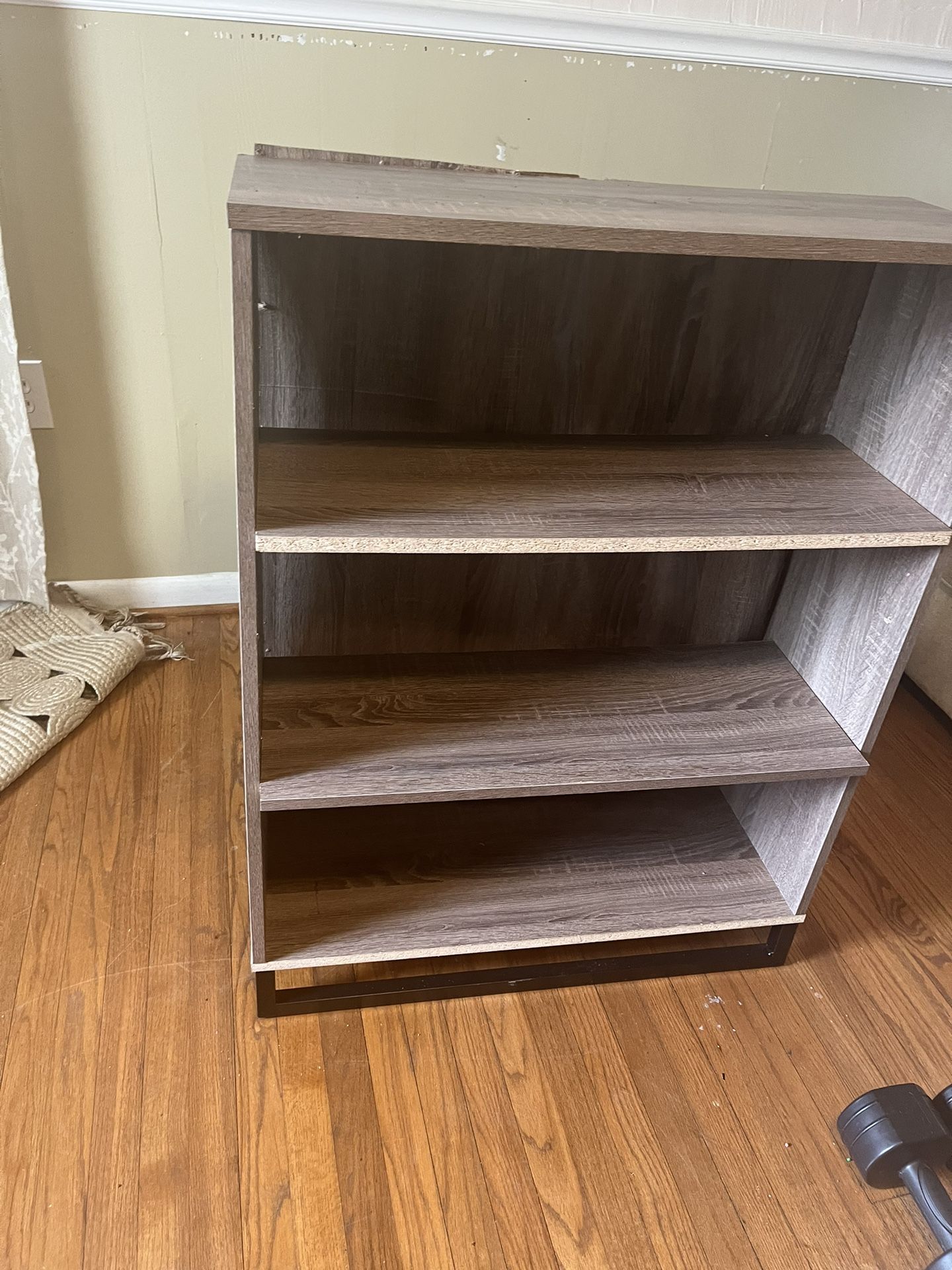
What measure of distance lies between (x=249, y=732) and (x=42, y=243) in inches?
42.6

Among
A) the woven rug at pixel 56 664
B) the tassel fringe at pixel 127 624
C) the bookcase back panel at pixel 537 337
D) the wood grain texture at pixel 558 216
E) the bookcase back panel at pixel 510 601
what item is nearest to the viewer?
the wood grain texture at pixel 558 216

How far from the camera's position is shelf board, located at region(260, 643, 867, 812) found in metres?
1.12

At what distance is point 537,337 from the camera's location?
1121 millimetres

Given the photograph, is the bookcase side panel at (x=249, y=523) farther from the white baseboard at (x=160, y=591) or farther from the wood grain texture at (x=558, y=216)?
the white baseboard at (x=160, y=591)

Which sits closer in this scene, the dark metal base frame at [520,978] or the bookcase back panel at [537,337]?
the bookcase back panel at [537,337]

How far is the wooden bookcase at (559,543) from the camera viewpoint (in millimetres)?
972

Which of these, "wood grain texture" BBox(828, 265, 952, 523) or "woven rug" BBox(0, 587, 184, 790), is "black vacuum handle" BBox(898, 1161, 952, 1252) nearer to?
"wood grain texture" BBox(828, 265, 952, 523)

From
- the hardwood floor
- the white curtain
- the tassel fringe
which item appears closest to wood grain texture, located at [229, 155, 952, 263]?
the white curtain

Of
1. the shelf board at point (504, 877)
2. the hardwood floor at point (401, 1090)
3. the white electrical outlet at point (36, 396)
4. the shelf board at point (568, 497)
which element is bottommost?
the hardwood floor at point (401, 1090)

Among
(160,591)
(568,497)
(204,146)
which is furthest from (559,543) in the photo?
(160,591)

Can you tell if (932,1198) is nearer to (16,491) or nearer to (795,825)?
(795,825)

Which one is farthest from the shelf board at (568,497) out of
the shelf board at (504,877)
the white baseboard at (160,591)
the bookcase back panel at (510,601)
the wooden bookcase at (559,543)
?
the white baseboard at (160,591)

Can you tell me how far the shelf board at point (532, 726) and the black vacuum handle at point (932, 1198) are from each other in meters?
0.47

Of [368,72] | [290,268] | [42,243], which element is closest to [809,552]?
[290,268]
